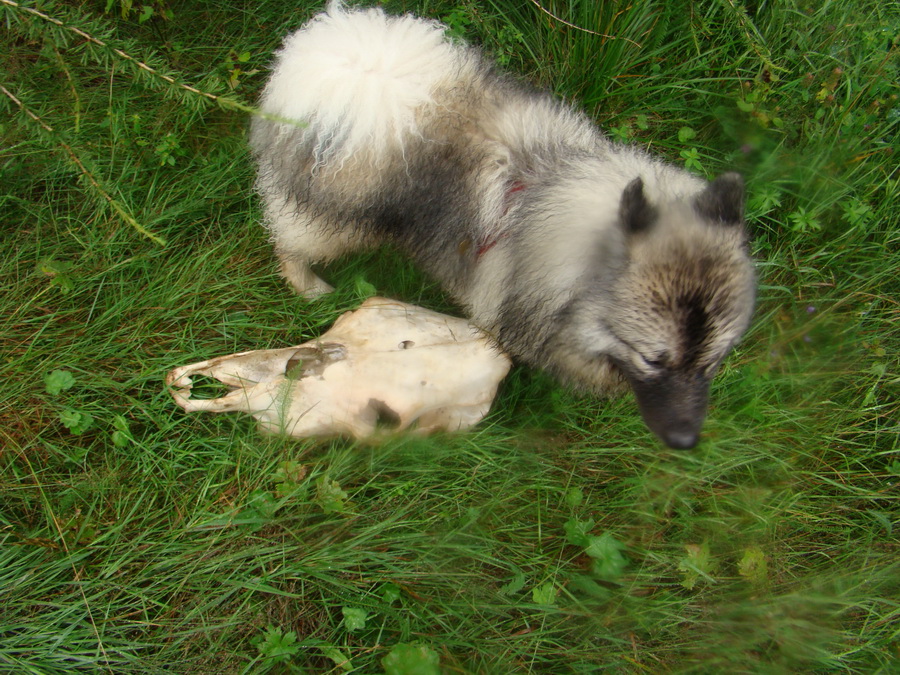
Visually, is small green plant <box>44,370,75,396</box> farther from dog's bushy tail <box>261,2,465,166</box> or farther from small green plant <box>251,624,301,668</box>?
dog's bushy tail <box>261,2,465,166</box>

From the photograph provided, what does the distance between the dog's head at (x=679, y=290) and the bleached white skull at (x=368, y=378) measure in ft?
2.26

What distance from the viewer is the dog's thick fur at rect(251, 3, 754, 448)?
173cm

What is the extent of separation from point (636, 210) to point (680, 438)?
2.58 ft

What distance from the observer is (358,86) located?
6.72ft

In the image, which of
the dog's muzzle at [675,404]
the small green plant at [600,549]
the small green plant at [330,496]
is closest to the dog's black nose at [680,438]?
the dog's muzzle at [675,404]

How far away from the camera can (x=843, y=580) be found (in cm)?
251

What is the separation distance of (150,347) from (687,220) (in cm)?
228

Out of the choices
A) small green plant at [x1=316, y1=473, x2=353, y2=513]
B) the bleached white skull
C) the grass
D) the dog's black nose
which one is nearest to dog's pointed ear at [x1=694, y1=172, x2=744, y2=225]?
the dog's black nose

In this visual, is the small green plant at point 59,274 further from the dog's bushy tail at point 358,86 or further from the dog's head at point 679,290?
the dog's head at point 679,290

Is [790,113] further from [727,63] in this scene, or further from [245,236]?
[245,236]

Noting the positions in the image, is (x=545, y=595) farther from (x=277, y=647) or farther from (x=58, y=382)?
(x=58, y=382)

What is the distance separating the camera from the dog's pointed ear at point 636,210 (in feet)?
5.37

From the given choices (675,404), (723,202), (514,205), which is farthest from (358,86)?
(675,404)

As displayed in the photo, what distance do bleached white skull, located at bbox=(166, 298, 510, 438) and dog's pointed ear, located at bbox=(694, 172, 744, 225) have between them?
0.95 m
